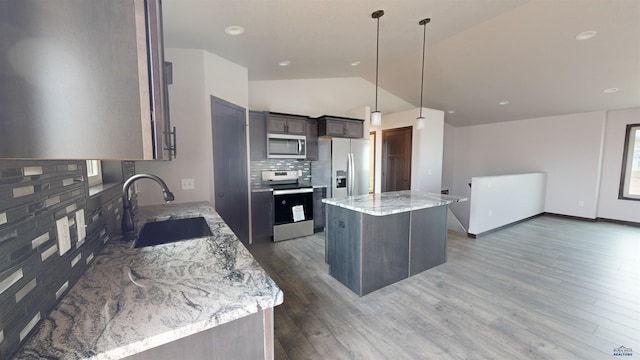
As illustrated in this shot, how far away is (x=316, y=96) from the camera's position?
16.9 ft

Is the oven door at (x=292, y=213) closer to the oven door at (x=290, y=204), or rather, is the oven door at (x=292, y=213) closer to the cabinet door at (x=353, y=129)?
the oven door at (x=290, y=204)

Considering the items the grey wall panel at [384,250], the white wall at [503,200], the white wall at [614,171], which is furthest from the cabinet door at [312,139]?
the white wall at [614,171]

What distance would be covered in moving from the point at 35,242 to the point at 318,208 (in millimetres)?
3881

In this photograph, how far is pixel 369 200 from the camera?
9.29 ft

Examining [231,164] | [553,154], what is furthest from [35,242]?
[553,154]

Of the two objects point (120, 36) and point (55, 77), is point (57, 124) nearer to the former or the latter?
point (55, 77)

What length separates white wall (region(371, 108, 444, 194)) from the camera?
5.14 meters

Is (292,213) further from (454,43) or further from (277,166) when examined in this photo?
(454,43)

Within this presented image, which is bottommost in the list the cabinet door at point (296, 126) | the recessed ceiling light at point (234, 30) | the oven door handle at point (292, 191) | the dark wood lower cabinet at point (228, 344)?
the dark wood lower cabinet at point (228, 344)

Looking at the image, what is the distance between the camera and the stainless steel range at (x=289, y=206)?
4043mm

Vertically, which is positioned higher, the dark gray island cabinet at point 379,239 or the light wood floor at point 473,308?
the dark gray island cabinet at point 379,239

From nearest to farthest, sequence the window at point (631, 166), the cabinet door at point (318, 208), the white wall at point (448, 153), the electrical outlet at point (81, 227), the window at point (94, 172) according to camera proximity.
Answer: the electrical outlet at point (81, 227) → the window at point (94, 172) → the cabinet door at point (318, 208) → the window at point (631, 166) → the white wall at point (448, 153)

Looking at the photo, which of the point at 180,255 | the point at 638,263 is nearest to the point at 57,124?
the point at 180,255

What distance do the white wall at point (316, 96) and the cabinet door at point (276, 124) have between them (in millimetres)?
596
